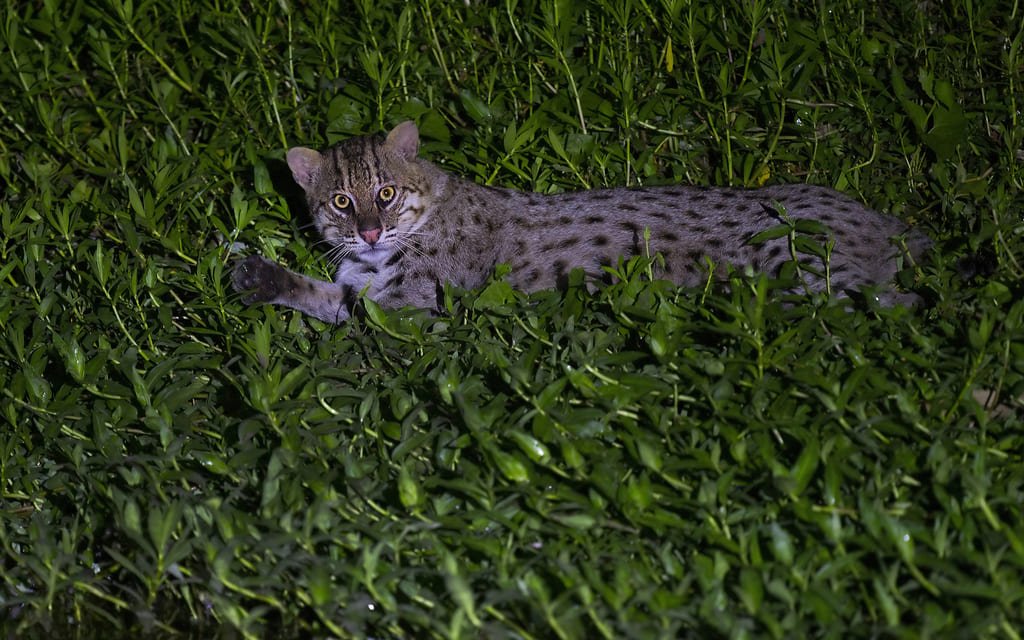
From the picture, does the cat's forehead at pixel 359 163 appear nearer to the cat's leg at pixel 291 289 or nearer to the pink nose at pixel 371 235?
the pink nose at pixel 371 235

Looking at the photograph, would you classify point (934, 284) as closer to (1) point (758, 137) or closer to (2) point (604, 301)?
(2) point (604, 301)

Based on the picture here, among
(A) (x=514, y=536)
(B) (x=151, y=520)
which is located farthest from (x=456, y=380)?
(B) (x=151, y=520)

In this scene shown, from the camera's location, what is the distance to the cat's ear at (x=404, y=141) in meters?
6.30

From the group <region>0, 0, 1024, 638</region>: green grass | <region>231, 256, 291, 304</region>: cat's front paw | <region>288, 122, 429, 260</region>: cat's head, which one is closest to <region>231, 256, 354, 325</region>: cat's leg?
<region>231, 256, 291, 304</region>: cat's front paw

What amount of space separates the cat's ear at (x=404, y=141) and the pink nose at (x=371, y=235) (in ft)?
1.51

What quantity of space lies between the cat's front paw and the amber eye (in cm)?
48

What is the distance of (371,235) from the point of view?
6.18m

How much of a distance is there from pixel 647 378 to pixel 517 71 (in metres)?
3.34

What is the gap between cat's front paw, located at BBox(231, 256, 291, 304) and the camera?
6133 millimetres

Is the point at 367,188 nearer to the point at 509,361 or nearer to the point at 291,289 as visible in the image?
the point at 291,289

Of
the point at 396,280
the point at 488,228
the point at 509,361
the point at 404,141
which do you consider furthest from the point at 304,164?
the point at 509,361

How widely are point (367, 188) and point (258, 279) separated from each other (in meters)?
0.73

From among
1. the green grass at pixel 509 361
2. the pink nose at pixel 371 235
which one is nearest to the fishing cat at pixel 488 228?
the pink nose at pixel 371 235

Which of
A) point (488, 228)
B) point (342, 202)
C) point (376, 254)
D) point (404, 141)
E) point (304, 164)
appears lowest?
point (376, 254)
